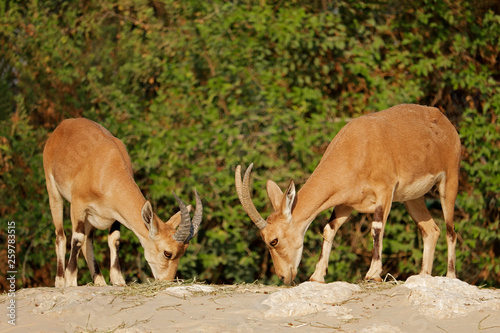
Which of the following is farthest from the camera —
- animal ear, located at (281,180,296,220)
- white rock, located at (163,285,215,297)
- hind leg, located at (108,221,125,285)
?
hind leg, located at (108,221,125,285)

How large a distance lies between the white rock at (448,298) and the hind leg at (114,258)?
12.7 feet

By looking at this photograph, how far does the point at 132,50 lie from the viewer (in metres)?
15.3

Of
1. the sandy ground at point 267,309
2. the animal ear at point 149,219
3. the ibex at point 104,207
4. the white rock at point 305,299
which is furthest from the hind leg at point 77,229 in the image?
the white rock at point 305,299

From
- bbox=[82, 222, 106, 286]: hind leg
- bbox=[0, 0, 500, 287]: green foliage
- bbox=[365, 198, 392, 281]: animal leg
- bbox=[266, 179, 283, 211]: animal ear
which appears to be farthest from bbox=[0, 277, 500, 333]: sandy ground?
bbox=[0, 0, 500, 287]: green foliage

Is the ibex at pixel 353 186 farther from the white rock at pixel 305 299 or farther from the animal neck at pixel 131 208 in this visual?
the white rock at pixel 305 299

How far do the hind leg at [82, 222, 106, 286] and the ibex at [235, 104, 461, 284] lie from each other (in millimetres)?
2258

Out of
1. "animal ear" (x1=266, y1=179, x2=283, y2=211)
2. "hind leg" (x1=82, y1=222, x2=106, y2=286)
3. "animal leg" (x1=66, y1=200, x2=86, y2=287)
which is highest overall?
"animal ear" (x1=266, y1=179, x2=283, y2=211)

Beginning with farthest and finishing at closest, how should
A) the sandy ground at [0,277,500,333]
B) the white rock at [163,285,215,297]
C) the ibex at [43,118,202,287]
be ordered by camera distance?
the ibex at [43,118,202,287] → the white rock at [163,285,215,297] → the sandy ground at [0,277,500,333]

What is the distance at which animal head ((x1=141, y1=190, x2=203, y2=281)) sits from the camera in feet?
28.3

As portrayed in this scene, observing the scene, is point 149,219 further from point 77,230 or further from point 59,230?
point 59,230

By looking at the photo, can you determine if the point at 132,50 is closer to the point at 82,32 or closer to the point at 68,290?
the point at 82,32

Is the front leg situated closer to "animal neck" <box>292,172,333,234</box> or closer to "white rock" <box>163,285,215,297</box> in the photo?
"animal neck" <box>292,172,333,234</box>

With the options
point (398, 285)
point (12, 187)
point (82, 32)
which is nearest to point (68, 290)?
point (398, 285)

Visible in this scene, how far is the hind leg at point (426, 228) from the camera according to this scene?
957cm
